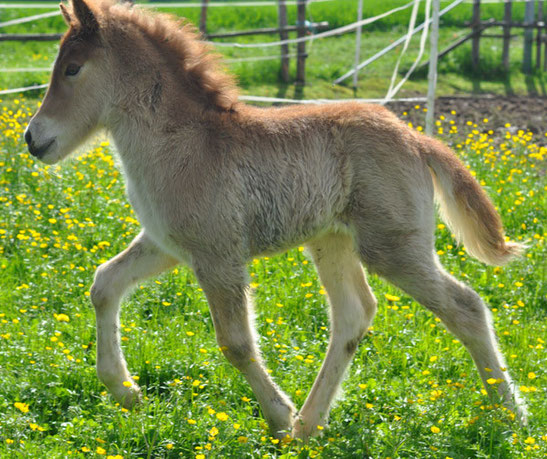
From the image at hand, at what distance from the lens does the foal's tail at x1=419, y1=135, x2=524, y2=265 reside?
4820 mm

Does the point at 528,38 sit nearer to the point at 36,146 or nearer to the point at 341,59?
the point at 341,59

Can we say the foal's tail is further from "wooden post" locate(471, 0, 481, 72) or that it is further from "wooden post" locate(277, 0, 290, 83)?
"wooden post" locate(471, 0, 481, 72)

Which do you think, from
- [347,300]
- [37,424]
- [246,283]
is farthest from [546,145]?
[37,424]

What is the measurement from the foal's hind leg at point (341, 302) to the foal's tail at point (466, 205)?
0.62 meters

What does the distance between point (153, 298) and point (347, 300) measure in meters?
1.44

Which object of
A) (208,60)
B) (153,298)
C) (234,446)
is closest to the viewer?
(234,446)

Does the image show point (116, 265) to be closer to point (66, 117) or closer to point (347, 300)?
point (66, 117)

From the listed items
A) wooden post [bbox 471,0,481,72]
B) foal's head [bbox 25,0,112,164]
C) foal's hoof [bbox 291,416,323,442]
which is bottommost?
foal's hoof [bbox 291,416,323,442]

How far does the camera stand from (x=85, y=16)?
445 centimetres

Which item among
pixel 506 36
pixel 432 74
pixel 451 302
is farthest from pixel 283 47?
pixel 451 302

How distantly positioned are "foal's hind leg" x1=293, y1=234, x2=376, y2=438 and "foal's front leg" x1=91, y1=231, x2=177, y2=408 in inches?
35.2

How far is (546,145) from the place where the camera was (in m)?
9.93

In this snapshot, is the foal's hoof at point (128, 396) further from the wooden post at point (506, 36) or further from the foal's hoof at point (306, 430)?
the wooden post at point (506, 36)

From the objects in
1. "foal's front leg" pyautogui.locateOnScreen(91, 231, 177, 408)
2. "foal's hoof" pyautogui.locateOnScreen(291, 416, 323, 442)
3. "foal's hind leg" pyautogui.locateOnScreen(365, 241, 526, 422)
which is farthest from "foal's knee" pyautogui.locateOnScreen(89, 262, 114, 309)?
"foal's hind leg" pyautogui.locateOnScreen(365, 241, 526, 422)
